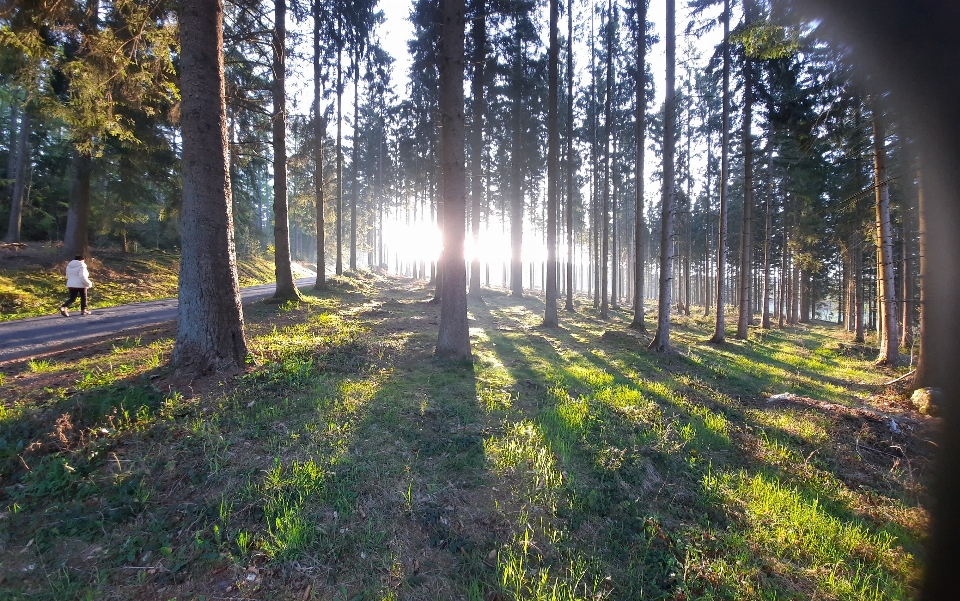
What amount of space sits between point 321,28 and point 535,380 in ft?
55.6

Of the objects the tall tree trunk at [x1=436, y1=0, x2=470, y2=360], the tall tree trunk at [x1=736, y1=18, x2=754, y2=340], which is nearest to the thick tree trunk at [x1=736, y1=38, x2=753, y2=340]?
the tall tree trunk at [x1=736, y1=18, x2=754, y2=340]

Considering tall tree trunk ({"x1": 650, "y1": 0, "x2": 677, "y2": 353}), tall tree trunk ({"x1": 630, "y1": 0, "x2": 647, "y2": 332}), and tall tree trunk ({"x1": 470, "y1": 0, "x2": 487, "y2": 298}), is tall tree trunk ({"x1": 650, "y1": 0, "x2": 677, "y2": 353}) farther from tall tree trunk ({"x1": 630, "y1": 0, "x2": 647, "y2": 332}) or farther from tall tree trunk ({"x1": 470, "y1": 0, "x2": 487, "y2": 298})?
tall tree trunk ({"x1": 470, "y1": 0, "x2": 487, "y2": 298})

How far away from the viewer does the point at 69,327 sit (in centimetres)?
912

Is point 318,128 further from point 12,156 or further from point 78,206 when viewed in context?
point 12,156

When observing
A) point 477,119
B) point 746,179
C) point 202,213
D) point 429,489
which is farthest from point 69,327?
point 746,179

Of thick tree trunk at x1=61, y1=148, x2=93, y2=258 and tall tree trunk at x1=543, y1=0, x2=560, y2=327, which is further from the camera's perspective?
thick tree trunk at x1=61, y1=148, x2=93, y2=258

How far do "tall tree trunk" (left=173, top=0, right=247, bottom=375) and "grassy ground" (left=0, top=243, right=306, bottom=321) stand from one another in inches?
389

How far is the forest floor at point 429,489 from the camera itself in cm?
243

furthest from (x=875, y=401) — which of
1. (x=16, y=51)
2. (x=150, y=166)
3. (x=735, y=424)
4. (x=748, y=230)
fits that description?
(x=150, y=166)

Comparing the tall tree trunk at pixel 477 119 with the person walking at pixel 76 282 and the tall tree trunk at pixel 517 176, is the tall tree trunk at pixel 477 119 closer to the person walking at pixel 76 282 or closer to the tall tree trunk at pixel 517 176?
the tall tree trunk at pixel 517 176

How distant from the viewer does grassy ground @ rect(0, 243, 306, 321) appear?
1116cm

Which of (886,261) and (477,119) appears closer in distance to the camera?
(886,261)

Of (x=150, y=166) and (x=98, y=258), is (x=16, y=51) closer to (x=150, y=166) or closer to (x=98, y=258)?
(x=150, y=166)

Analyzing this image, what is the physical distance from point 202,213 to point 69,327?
7.67 metres
